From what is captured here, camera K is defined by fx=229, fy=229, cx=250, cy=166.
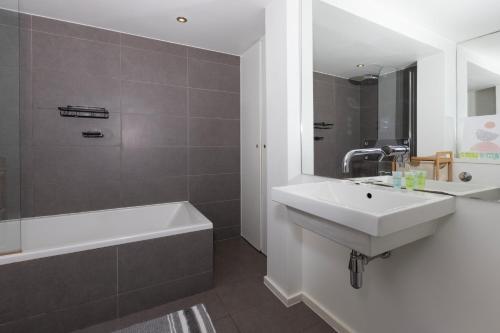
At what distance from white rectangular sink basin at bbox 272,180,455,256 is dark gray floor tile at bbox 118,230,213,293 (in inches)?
34.2

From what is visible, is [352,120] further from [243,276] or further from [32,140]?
[32,140]

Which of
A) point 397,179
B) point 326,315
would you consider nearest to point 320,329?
point 326,315

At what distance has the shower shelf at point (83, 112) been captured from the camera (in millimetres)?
2111

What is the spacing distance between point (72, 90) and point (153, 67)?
80 centimetres

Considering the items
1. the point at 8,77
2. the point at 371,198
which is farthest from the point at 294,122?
the point at 8,77

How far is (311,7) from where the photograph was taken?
1.67m

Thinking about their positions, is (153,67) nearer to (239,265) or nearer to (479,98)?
(239,265)

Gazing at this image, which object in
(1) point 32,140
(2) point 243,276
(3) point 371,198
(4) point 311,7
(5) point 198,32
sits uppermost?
(5) point 198,32

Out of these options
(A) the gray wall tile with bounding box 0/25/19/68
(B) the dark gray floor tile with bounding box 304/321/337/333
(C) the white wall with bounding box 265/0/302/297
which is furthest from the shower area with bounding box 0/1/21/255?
(B) the dark gray floor tile with bounding box 304/321/337/333

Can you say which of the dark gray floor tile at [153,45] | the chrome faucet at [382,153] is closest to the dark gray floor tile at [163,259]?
the chrome faucet at [382,153]

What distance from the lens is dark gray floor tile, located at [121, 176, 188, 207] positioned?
2.44 meters

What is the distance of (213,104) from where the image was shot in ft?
9.20

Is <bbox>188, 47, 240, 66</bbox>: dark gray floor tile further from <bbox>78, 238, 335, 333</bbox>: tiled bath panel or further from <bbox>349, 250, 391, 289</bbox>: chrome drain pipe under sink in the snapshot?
<bbox>349, 250, 391, 289</bbox>: chrome drain pipe under sink

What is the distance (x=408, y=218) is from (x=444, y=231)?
313 mm
